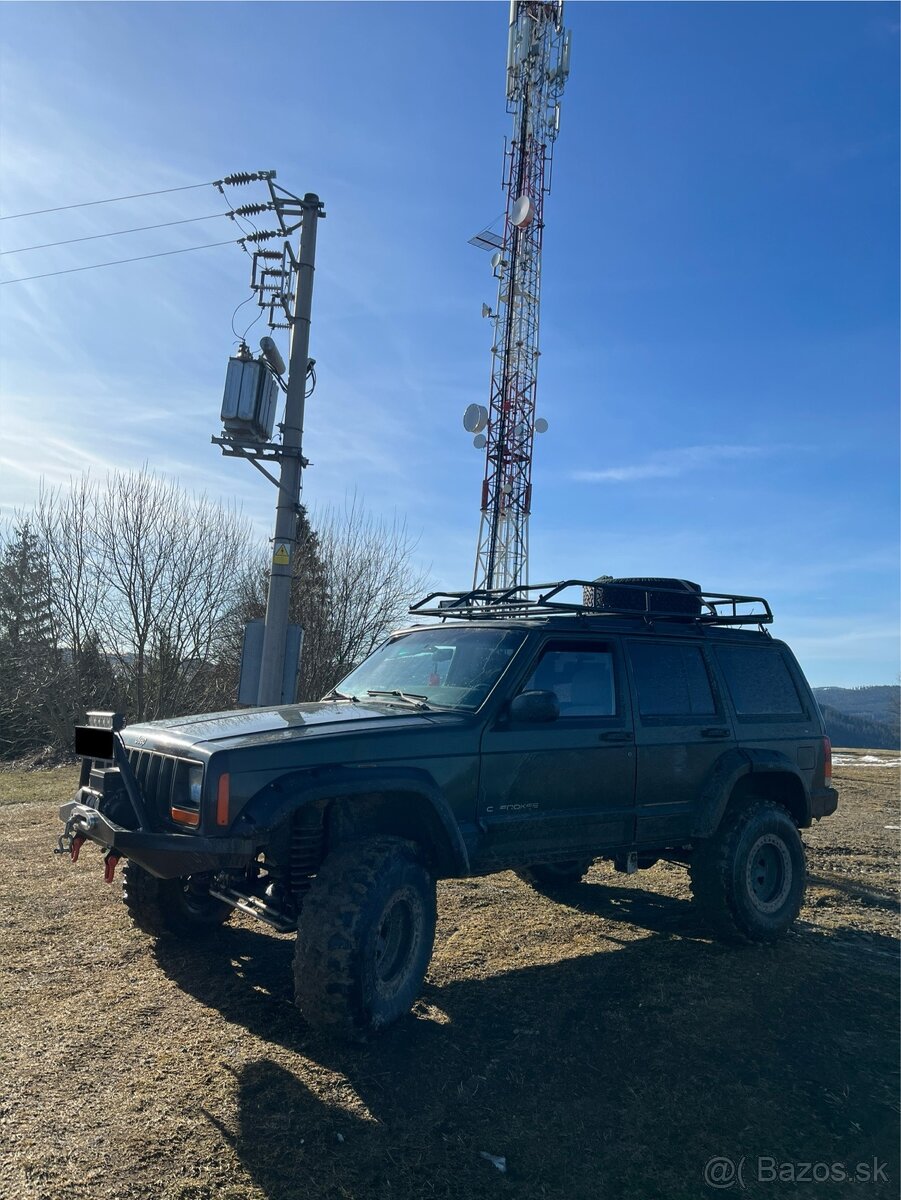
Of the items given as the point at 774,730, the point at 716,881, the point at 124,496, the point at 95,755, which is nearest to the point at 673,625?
the point at 774,730

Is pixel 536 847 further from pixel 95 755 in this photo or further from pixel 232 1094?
pixel 95 755

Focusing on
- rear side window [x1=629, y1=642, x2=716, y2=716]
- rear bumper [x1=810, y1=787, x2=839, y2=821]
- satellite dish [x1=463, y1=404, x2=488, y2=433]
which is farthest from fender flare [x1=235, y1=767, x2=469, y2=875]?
satellite dish [x1=463, y1=404, x2=488, y2=433]

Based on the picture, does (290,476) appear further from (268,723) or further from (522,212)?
(522,212)

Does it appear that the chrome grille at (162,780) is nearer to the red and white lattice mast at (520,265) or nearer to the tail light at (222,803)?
the tail light at (222,803)

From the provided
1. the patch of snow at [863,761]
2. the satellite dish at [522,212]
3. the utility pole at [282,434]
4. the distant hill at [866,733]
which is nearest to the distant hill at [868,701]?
the distant hill at [866,733]

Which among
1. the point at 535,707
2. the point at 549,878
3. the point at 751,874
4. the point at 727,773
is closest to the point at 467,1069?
the point at 535,707

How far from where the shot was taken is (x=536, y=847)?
4.67 m

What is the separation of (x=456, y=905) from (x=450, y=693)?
2.34 metres

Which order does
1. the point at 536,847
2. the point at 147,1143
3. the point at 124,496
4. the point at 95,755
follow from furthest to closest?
the point at 124,496 → the point at 536,847 → the point at 95,755 → the point at 147,1143

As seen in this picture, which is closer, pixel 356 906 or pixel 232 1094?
pixel 232 1094

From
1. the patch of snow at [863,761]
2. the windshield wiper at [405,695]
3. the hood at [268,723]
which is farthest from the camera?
the patch of snow at [863,761]

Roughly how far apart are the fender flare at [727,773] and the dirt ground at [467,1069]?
85cm

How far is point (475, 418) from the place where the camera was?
58.4 ft

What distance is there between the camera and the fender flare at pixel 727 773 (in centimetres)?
545
